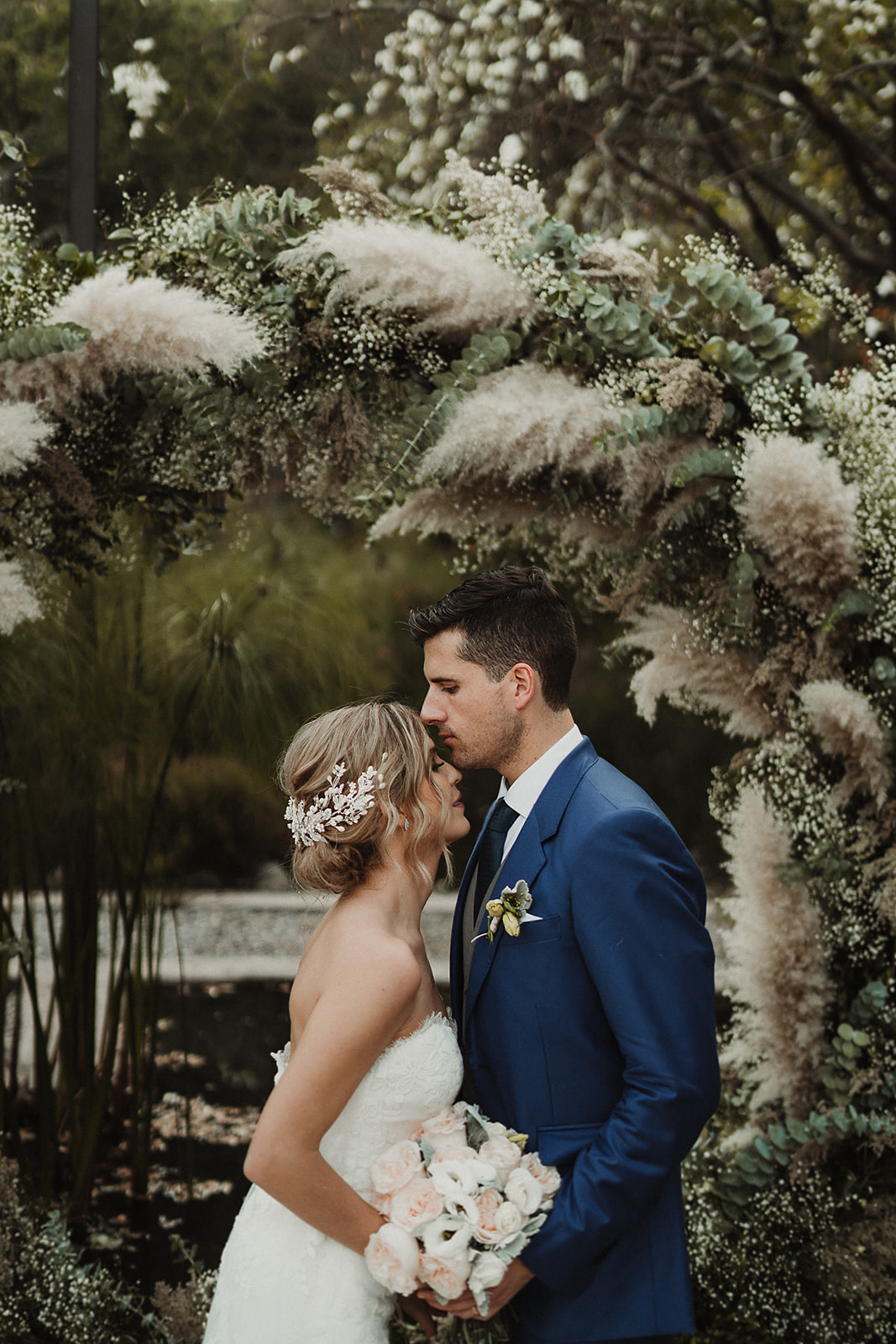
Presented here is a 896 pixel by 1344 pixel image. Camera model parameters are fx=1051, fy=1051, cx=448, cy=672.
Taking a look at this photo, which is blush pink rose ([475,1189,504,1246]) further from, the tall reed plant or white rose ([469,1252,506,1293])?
the tall reed plant

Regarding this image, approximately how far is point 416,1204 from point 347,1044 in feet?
0.85

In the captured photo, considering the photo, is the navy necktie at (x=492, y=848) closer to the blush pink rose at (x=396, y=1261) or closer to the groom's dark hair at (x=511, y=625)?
the groom's dark hair at (x=511, y=625)

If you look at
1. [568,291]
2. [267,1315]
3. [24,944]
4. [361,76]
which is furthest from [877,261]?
[267,1315]

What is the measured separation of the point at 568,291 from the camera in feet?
8.00

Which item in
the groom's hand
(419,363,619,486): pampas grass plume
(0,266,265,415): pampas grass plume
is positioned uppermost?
(0,266,265,415): pampas grass plume

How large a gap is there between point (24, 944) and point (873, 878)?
220cm

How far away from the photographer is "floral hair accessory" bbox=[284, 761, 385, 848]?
1.74 m

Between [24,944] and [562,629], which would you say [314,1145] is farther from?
[24,944]

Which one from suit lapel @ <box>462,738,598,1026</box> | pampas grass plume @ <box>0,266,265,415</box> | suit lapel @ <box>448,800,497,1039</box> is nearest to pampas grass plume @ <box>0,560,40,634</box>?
pampas grass plume @ <box>0,266,265,415</box>

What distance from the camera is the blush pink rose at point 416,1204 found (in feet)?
5.01

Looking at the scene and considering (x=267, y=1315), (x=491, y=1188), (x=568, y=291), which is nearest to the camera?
(x=491, y=1188)

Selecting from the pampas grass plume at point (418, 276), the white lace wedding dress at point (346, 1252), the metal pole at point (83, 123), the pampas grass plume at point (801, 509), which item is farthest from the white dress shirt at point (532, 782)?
the metal pole at point (83, 123)

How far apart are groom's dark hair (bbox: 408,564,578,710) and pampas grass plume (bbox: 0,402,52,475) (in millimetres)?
1058

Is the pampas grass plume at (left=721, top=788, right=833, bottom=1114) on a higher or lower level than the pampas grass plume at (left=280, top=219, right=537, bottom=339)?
lower
